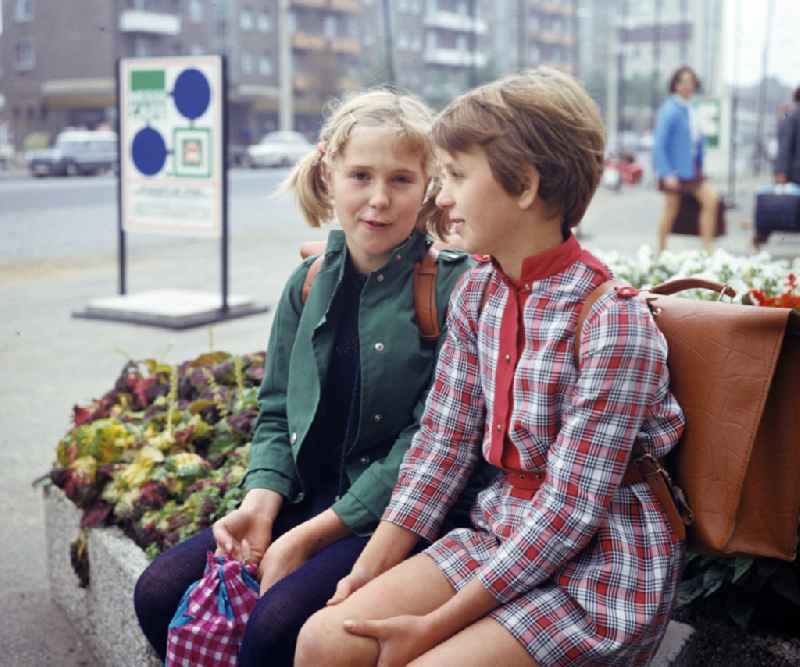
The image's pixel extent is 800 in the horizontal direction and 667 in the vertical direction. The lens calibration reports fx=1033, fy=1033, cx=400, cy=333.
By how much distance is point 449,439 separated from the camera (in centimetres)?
203

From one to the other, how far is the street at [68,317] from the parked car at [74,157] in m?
11.4

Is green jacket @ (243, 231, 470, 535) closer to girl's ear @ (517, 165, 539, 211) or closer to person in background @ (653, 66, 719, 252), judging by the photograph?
girl's ear @ (517, 165, 539, 211)

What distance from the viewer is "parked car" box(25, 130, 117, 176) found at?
108 ft

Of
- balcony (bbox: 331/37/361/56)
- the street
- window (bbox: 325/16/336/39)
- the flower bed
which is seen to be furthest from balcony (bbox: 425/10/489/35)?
the flower bed

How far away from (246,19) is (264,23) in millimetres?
1618

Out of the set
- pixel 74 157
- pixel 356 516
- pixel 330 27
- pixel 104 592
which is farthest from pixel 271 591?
pixel 330 27

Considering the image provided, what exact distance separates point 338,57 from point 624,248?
58.5m

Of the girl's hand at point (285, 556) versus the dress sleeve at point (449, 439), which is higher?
the dress sleeve at point (449, 439)

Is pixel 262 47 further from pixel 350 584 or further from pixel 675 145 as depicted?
pixel 350 584

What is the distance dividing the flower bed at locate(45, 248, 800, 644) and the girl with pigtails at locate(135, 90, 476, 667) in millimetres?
519

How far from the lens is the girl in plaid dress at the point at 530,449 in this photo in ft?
5.65

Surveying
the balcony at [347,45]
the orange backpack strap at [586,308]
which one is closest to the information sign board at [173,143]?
the orange backpack strap at [586,308]

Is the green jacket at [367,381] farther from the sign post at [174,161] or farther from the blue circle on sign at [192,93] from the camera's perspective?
the blue circle on sign at [192,93]

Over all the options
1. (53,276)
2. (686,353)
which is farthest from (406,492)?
(53,276)
